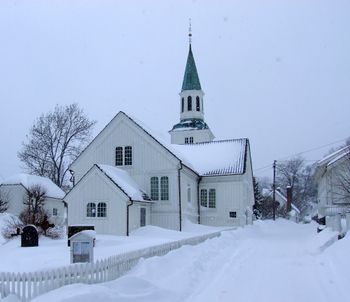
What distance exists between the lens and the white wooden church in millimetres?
26172

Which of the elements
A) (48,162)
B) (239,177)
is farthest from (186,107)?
(239,177)

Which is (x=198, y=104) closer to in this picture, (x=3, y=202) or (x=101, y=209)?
(x=3, y=202)

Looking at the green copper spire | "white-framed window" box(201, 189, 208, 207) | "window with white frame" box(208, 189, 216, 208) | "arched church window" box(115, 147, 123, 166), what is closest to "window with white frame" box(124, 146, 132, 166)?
"arched church window" box(115, 147, 123, 166)

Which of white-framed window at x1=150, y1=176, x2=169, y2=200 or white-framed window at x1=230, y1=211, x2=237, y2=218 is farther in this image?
white-framed window at x1=230, y1=211, x2=237, y2=218

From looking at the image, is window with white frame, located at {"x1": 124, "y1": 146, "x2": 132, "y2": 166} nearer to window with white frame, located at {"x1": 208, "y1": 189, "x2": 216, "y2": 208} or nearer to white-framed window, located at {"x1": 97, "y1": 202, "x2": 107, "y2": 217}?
white-framed window, located at {"x1": 97, "y1": 202, "x2": 107, "y2": 217}

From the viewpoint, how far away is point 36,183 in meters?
48.0

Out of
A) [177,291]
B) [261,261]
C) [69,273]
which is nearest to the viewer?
[69,273]

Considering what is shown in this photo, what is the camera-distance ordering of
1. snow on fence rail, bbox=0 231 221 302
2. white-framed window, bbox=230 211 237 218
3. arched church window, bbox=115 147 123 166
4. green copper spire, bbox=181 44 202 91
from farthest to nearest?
green copper spire, bbox=181 44 202 91 → white-framed window, bbox=230 211 237 218 → arched church window, bbox=115 147 123 166 → snow on fence rail, bbox=0 231 221 302

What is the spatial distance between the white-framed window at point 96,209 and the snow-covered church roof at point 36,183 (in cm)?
2209

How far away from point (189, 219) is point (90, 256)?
65.7ft

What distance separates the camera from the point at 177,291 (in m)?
9.85

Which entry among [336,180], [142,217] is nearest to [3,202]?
[142,217]

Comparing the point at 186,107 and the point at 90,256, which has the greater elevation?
the point at 186,107

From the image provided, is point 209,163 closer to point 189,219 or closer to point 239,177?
point 239,177
